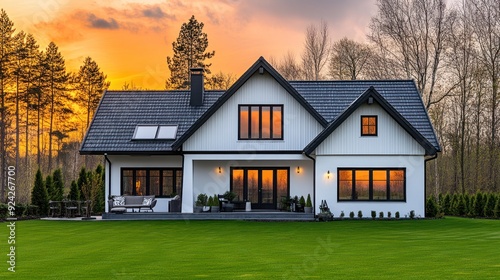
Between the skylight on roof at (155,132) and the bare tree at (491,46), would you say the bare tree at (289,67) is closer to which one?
the bare tree at (491,46)

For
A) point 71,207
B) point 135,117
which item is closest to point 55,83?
point 135,117

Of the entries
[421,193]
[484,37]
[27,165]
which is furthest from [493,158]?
[27,165]

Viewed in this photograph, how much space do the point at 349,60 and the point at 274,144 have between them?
20127 millimetres

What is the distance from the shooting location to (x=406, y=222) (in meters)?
24.6

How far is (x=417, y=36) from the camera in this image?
39.7 metres

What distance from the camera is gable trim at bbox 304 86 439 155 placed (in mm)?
25844

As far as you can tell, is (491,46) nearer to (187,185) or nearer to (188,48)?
(187,185)

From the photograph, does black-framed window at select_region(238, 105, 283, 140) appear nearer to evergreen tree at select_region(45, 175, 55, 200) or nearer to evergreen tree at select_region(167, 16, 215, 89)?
evergreen tree at select_region(45, 175, 55, 200)

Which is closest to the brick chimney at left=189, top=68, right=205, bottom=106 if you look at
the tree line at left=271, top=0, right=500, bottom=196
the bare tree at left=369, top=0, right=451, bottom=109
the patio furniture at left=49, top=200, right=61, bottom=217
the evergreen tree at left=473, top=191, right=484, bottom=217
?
the patio furniture at left=49, top=200, right=61, bottom=217

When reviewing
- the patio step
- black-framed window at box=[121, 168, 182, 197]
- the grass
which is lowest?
the grass

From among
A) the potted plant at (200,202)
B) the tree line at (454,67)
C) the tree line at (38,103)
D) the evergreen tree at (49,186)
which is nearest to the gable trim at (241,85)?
the potted plant at (200,202)

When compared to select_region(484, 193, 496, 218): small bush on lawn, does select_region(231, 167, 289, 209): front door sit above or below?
above

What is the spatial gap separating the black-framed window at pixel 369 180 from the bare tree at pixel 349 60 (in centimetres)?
1812

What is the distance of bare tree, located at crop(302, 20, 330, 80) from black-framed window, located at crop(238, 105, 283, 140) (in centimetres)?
2291
